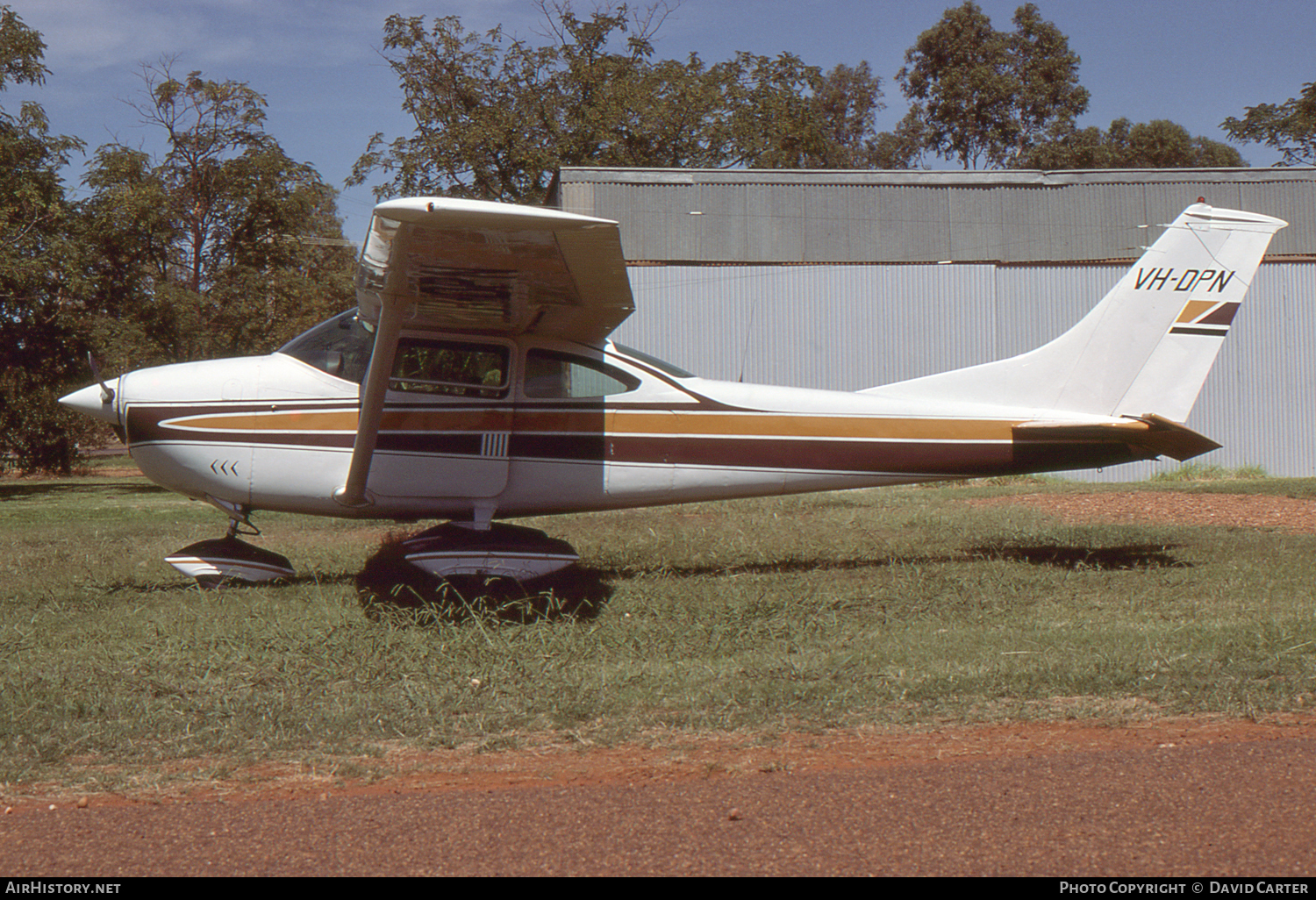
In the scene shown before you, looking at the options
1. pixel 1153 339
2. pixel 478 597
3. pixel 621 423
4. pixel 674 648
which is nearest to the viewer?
pixel 674 648

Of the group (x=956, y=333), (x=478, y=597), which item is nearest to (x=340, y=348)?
(x=478, y=597)

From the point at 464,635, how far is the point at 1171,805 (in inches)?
147

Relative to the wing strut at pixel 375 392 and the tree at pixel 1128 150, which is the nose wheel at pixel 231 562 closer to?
the wing strut at pixel 375 392

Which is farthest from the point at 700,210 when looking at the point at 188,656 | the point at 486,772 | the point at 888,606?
the point at 486,772

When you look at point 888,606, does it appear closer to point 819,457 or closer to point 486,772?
point 819,457

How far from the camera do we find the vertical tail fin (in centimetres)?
734

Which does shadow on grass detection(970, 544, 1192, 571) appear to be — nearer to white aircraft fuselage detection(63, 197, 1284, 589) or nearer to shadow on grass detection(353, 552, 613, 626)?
white aircraft fuselage detection(63, 197, 1284, 589)

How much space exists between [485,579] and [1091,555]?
4976 millimetres

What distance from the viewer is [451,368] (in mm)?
6973

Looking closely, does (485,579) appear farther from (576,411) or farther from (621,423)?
(621,423)

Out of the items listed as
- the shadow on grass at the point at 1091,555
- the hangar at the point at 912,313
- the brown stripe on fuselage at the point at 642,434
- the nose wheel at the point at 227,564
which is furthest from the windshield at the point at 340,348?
the hangar at the point at 912,313

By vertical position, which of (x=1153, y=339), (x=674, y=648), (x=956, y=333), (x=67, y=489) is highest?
(x=956, y=333)

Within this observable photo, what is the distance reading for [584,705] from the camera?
4.39 metres

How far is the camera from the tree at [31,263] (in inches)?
815
